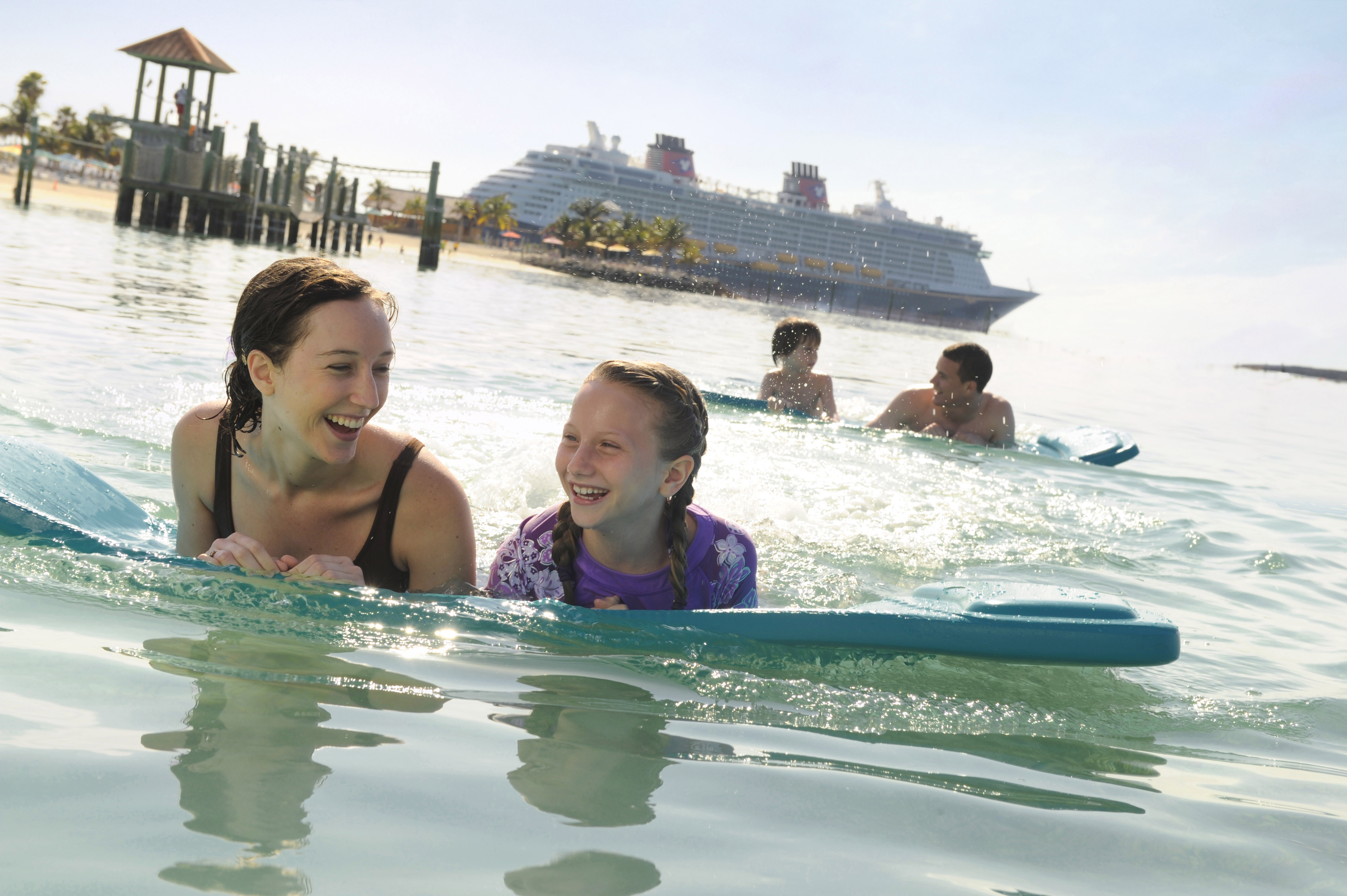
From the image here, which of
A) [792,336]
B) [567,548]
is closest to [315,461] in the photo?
[567,548]

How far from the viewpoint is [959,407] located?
847 centimetres

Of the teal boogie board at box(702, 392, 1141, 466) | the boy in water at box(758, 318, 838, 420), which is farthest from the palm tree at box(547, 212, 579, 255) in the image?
the teal boogie board at box(702, 392, 1141, 466)

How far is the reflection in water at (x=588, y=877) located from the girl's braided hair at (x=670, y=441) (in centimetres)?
135

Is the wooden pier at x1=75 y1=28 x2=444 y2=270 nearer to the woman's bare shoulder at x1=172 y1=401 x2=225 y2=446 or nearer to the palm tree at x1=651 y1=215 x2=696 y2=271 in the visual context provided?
the woman's bare shoulder at x1=172 y1=401 x2=225 y2=446

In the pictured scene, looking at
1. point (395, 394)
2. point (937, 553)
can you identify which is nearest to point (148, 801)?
point (937, 553)

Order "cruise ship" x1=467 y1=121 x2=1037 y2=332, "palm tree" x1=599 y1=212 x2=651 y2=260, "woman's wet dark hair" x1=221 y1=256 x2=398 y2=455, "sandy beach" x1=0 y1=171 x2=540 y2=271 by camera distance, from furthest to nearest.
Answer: "cruise ship" x1=467 y1=121 x2=1037 y2=332 < "palm tree" x1=599 y1=212 x2=651 y2=260 < "sandy beach" x1=0 y1=171 x2=540 y2=271 < "woman's wet dark hair" x1=221 y1=256 x2=398 y2=455

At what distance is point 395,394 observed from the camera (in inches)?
301

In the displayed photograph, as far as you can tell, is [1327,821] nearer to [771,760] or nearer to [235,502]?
[771,760]

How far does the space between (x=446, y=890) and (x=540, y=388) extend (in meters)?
7.78

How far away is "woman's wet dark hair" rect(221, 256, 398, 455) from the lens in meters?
2.59

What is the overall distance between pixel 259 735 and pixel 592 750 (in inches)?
22.5

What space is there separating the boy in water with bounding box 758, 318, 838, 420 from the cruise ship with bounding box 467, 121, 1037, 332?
63.1 metres

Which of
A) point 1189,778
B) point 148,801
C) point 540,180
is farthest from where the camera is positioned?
point 540,180

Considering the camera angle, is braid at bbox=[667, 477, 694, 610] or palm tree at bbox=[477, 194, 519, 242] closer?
braid at bbox=[667, 477, 694, 610]
